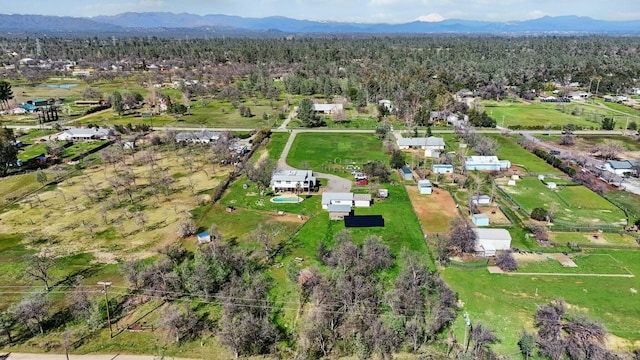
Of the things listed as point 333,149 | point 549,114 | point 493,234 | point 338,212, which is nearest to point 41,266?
point 338,212

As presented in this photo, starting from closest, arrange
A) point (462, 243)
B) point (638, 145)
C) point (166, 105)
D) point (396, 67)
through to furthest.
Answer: point (462, 243) → point (638, 145) → point (166, 105) → point (396, 67)

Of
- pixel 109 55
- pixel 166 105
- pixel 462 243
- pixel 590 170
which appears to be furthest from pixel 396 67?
pixel 109 55

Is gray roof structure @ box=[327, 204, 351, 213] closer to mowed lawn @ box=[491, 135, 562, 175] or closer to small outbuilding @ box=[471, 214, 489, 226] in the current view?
small outbuilding @ box=[471, 214, 489, 226]

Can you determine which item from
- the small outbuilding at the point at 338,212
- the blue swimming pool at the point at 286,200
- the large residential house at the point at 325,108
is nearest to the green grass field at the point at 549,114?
the large residential house at the point at 325,108

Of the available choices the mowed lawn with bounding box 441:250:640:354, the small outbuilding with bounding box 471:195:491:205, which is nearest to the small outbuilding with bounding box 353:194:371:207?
the small outbuilding with bounding box 471:195:491:205

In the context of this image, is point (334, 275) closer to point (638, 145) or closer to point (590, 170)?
point (590, 170)

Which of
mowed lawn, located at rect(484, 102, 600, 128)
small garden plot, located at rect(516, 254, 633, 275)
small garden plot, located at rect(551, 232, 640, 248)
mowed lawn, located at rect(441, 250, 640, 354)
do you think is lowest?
mowed lawn, located at rect(441, 250, 640, 354)
